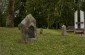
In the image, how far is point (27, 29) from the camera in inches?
645

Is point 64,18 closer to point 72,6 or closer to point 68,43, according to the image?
point 72,6

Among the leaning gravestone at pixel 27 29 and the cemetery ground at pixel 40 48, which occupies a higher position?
the leaning gravestone at pixel 27 29

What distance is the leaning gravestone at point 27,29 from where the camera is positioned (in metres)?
16.0

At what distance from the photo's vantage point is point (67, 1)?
43.5 m

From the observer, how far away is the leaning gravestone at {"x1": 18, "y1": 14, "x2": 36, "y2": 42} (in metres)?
16.0

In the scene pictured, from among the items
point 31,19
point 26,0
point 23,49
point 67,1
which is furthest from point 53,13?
point 23,49

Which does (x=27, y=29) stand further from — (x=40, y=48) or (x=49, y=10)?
(x=49, y=10)

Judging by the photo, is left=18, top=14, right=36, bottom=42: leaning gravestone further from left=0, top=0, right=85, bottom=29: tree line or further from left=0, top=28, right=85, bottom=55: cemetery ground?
left=0, top=0, right=85, bottom=29: tree line

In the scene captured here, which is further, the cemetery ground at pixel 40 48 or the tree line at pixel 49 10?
the tree line at pixel 49 10

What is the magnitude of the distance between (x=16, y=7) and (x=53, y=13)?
52.6 feet

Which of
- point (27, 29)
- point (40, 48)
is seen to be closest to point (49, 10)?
point (27, 29)

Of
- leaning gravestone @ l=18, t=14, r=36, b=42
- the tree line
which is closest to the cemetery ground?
leaning gravestone @ l=18, t=14, r=36, b=42

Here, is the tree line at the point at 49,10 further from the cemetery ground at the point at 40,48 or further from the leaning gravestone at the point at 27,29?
the cemetery ground at the point at 40,48

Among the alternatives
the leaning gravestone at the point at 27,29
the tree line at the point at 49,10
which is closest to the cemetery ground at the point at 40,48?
the leaning gravestone at the point at 27,29
